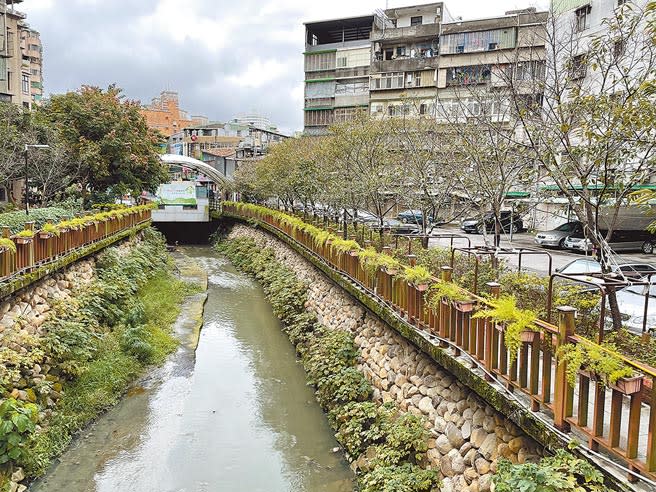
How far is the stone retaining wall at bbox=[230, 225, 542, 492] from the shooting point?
6741 mm

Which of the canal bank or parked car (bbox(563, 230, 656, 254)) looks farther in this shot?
parked car (bbox(563, 230, 656, 254))

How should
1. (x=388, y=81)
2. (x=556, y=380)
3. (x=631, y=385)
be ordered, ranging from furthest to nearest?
(x=388, y=81) → (x=556, y=380) → (x=631, y=385)

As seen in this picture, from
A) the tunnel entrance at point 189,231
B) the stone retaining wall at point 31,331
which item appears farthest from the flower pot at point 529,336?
the tunnel entrance at point 189,231

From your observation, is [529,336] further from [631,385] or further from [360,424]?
[360,424]

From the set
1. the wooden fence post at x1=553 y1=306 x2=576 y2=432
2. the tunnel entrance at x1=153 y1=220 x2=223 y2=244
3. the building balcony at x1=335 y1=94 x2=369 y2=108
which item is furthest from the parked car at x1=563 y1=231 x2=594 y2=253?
the building balcony at x1=335 y1=94 x2=369 y2=108

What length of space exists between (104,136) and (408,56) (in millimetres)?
30203

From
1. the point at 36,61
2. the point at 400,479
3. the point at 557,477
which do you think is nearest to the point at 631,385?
the point at 557,477

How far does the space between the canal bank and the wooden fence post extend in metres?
4.61

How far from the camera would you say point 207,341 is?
17.5 meters

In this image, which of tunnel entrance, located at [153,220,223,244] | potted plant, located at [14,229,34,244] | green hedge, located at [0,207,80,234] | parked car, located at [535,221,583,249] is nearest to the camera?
potted plant, located at [14,229,34,244]

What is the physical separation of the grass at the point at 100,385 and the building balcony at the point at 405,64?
3522cm

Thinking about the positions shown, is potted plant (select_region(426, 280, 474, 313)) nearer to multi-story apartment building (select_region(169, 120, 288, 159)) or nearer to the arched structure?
the arched structure

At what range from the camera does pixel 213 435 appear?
36.6ft

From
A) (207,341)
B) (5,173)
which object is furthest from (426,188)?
(5,173)
